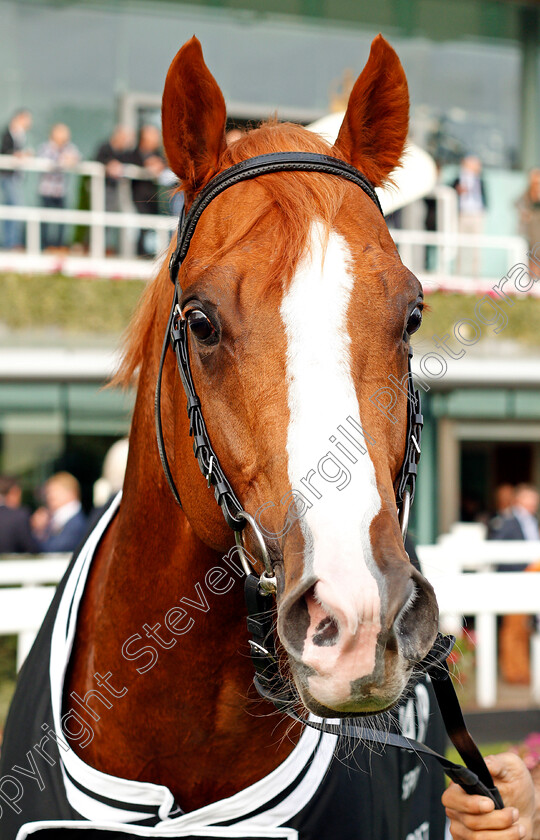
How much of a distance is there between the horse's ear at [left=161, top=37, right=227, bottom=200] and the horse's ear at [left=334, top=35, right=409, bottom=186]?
29cm

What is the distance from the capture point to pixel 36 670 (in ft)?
7.13

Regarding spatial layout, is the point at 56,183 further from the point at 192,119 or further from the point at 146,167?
the point at 192,119

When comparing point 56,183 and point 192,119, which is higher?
point 56,183

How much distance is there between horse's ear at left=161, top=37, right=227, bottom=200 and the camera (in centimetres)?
184

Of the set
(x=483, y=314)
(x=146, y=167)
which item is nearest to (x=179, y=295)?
(x=146, y=167)

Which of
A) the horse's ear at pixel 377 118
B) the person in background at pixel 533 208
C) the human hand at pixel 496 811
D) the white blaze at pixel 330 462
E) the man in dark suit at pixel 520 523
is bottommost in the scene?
the man in dark suit at pixel 520 523

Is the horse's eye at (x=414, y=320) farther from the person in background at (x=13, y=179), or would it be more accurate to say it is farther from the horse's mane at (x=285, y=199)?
the person in background at (x=13, y=179)

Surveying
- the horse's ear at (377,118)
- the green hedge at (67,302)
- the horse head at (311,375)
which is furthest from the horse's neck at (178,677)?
the green hedge at (67,302)

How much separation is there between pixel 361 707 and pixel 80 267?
382 inches

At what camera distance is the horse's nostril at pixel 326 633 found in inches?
53.1

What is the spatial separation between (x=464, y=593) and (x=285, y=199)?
440 cm

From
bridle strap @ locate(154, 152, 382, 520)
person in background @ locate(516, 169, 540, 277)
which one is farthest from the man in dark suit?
bridle strap @ locate(154, 152, 382, 520)

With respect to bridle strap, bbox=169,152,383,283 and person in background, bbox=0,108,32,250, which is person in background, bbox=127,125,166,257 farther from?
bridle strap, bbox=169,152,383,283

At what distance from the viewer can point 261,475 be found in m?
1.57
